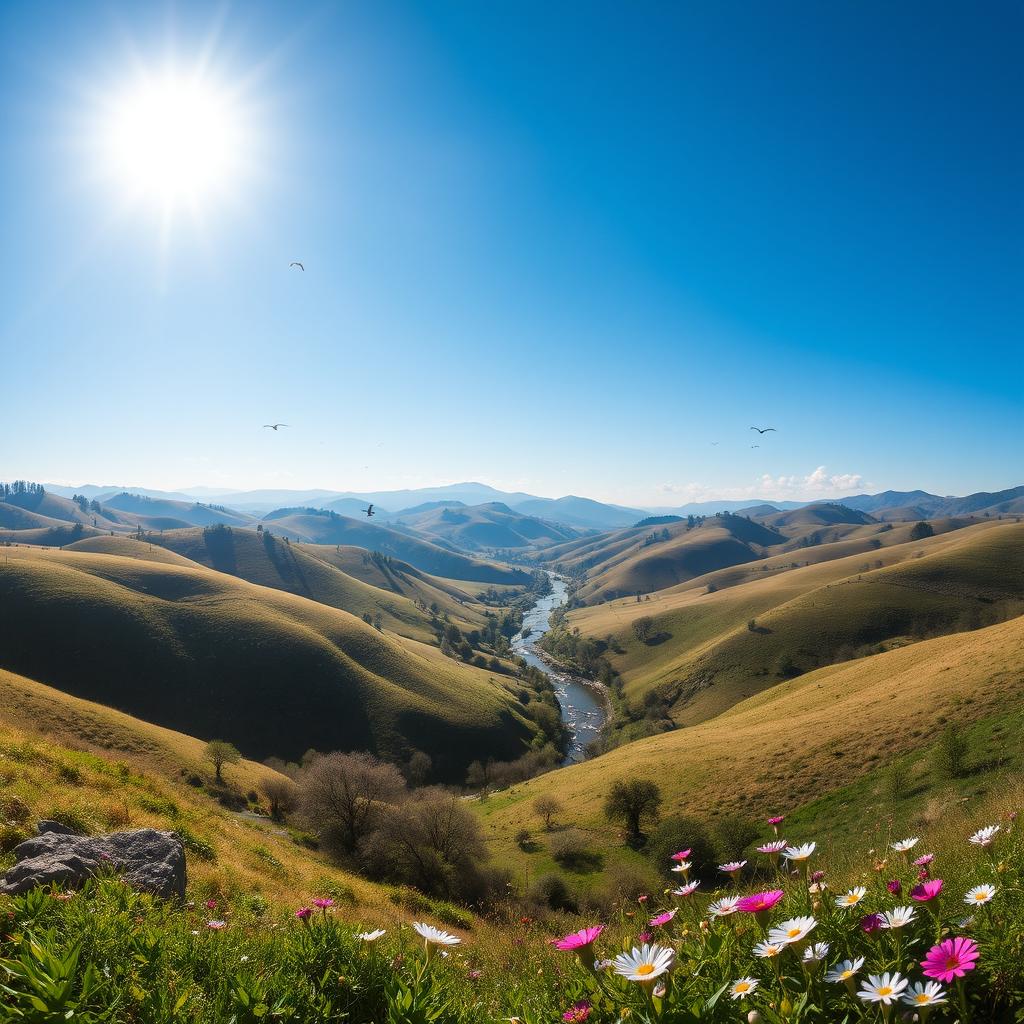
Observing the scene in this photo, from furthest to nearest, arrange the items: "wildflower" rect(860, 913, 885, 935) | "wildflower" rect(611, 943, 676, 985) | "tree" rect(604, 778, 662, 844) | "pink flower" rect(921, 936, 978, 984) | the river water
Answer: the river water < "tree" rect(604, 778, 662, 844) < "wildflower" rect(860, 913, 885, 935) < "wildflower" rect(611, 943, 676, 985) < "pink flower" rect(921, 936, 978, 984)

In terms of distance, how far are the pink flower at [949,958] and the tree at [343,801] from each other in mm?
39279

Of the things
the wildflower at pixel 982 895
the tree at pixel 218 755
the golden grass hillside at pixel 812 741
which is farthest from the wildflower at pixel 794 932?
the tree at pixel 218 755

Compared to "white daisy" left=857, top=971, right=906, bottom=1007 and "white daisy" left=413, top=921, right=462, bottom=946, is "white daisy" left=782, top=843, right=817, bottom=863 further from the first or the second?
"white daisy" left=413, top=921, right=462, bottom=946

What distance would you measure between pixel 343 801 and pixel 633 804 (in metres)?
23.8

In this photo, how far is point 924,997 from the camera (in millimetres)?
2156

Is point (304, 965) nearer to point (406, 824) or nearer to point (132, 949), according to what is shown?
point (132, 949)

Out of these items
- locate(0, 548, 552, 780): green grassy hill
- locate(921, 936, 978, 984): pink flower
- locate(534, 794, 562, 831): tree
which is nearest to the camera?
locate(921, 936, 978, 984): pink flower

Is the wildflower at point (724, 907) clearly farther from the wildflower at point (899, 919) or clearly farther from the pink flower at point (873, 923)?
the wildflower at point (899, 919)

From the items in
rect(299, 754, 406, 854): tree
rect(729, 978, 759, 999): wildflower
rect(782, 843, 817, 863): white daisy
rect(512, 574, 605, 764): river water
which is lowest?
rect(512, 574, 605, 764): river water

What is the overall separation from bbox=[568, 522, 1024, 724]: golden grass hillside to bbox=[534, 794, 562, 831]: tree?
6279 cm

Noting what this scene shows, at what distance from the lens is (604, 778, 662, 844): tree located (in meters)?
43.2

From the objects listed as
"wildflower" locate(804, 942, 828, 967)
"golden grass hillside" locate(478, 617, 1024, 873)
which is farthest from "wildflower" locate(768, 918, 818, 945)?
"golden grass hillside" locate(478, 617, 1024, 873)

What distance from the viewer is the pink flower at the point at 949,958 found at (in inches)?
87.0

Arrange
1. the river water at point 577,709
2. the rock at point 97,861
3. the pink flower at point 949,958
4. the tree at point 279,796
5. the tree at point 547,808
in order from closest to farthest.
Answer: the pink flower at point 949,958
the rock at point 97,861
the tree at point 279,796
the tree at point 547,808
the river water at point 577,709
